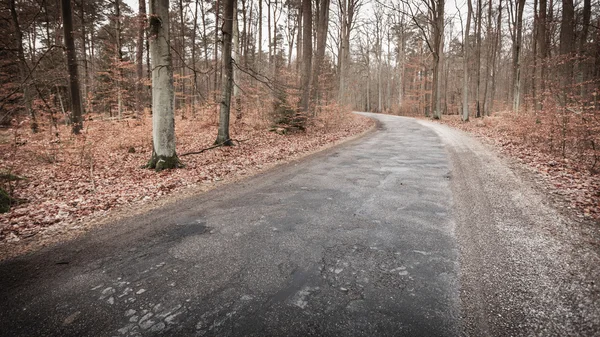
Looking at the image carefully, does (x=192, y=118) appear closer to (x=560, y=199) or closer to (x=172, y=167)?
(x=172, y=167)

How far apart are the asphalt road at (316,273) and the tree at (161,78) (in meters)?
3.51

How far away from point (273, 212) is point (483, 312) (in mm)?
3215

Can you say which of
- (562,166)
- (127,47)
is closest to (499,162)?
(562,166)

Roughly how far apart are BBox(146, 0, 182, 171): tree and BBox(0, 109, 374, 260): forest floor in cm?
91

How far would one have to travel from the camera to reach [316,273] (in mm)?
3135

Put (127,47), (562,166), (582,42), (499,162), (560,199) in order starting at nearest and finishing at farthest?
(560,199)
(562,166)
(499,162)
(582,42)
(127,47)

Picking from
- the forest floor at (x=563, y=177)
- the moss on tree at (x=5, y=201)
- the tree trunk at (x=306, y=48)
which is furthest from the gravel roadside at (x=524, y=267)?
the tree trunk at (x=306, y=48)

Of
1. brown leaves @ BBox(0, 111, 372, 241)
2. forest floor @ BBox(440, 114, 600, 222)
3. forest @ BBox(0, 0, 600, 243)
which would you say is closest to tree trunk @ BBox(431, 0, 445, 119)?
forest @ BBox(0, 0, 600, 243)

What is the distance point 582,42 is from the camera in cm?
1819

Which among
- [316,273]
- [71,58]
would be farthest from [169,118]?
[71,58]

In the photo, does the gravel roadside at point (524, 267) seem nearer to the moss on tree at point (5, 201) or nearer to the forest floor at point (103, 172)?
the forest floor at point (103, 172)

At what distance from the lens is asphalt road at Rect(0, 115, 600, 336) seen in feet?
8.02

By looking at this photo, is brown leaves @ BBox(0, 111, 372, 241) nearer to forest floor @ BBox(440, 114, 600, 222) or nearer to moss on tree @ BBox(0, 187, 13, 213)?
moss on tree @ BBox(0, 187, 13, 213)

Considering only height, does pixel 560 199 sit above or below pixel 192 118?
below
